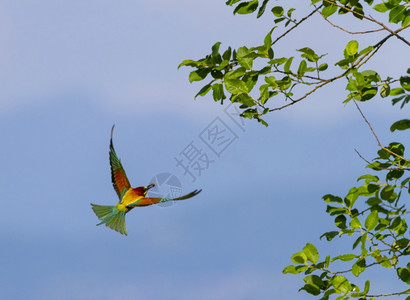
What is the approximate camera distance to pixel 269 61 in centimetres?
564

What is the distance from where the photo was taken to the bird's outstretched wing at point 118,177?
7.69 metres

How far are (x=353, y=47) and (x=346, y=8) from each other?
0.40 meters

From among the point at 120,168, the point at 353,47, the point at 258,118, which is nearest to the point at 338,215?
the point at 258,118

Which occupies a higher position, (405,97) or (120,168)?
(120,168)

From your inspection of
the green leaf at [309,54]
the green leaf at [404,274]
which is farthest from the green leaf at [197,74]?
the green leaf at [404,274]

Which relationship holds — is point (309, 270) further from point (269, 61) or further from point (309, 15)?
point (309, 15)

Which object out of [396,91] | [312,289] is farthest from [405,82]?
[312,289]

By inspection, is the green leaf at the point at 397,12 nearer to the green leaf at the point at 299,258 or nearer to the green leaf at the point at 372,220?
the green leaf at the point at 372,220

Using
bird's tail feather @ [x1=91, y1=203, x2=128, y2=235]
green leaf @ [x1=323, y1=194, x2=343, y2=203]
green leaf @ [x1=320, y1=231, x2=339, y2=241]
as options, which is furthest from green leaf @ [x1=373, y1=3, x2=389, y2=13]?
bird's tail feather @ [x1=91, y1=203, x2=128, y2=235]

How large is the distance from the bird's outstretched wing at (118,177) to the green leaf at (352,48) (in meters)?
3.44

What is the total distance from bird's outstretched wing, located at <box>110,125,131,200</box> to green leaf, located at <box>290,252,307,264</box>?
2.63 m

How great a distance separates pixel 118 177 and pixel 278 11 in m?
3.17

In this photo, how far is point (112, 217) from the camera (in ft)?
24.7

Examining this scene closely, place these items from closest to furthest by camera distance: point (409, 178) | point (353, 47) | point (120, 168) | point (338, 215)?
point (409, 178) → point (353, 47) → point (338, 215) → point (120, 168)
